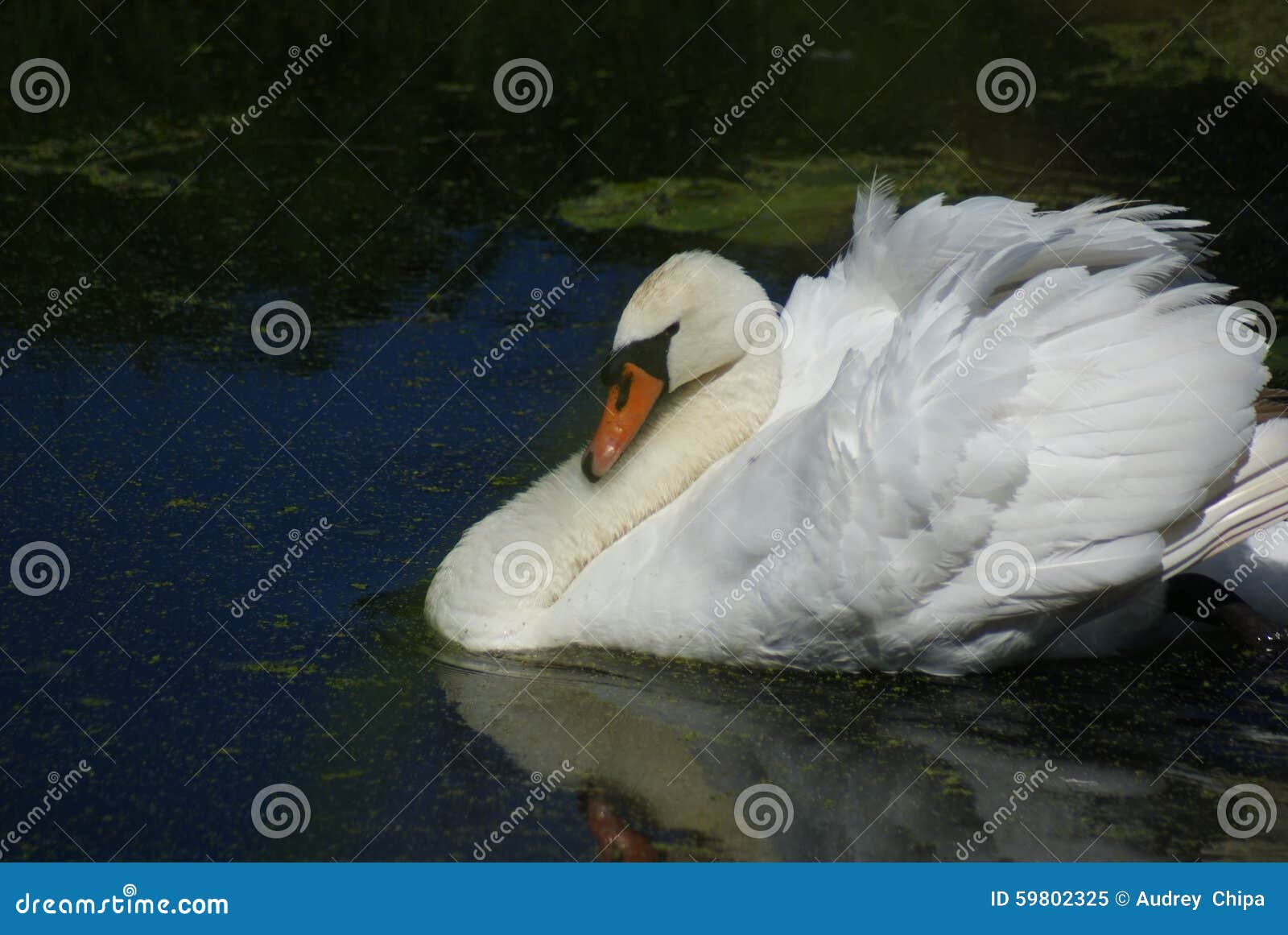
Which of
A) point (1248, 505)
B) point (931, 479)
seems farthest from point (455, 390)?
point (1248, 505)

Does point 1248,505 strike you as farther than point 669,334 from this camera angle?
No

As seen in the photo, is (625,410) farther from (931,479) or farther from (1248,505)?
(1248,505)

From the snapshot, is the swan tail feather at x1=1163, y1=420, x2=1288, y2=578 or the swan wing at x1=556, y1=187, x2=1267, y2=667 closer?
the swan wing at x1=556, y1=187, x2=1267, y2=667

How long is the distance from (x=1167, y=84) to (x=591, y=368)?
237 inches

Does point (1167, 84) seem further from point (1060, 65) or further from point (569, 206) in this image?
point (569, 206)

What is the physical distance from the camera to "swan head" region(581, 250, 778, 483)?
4.65 meters

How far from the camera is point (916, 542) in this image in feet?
13.4

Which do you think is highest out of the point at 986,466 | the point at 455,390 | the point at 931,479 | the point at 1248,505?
the point at 1248,505

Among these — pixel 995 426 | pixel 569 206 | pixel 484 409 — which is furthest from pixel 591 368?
pixel 995 426

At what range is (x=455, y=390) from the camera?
6.66m

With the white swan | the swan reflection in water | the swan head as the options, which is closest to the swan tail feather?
the white swan

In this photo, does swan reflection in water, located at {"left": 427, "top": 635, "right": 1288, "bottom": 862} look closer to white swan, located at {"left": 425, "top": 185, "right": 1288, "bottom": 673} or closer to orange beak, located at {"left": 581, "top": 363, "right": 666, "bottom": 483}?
white swan, located at {"left": 425, "top": 185, "right": 1288, "bottom": 673}

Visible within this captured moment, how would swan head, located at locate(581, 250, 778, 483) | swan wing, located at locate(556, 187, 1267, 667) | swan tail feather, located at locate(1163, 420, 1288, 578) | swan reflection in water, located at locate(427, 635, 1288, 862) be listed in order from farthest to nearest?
swan head, located at locate(581, 250, 778, 483)
swan tail feather, located at locate(1163, 420, 1288, 578)
swan wing, located at locate(556, 187, 1267, 667)
swan reflection in water, located at locate(427, 635, 1288, 862)

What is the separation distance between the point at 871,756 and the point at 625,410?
4.40ft
